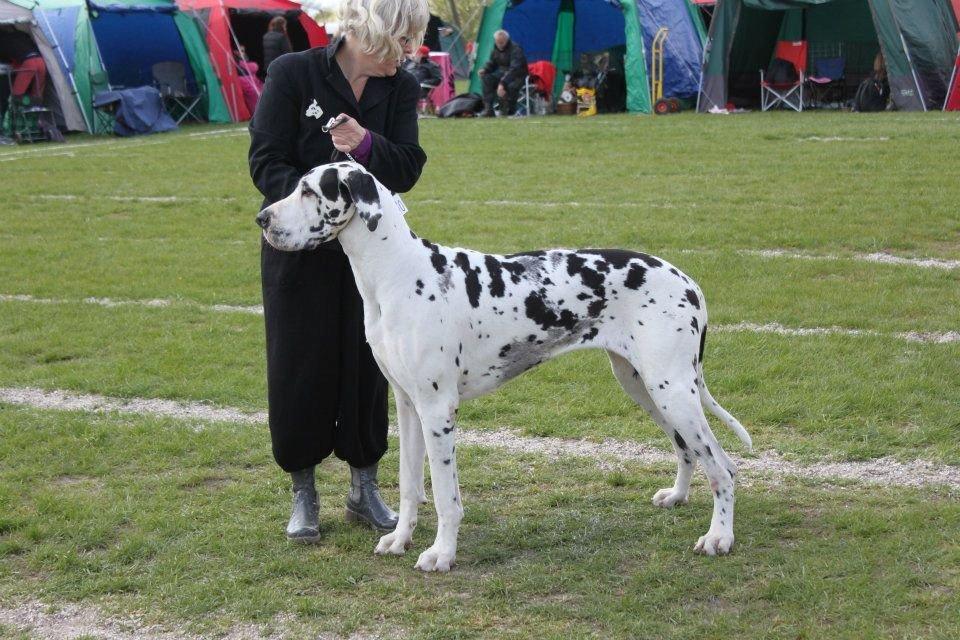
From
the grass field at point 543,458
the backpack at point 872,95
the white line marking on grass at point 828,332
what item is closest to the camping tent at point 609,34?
the backpack at point 872,95

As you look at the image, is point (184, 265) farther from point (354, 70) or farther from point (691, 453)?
point (691, 453)

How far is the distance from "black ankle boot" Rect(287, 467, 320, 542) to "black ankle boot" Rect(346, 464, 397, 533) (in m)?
0.18

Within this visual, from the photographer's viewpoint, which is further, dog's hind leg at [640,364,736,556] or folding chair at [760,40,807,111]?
folding chair at [760,40,807,111]

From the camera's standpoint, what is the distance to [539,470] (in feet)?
17.9

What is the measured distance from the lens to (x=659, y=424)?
4.89m

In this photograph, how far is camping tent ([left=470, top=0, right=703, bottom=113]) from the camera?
23.9 meters

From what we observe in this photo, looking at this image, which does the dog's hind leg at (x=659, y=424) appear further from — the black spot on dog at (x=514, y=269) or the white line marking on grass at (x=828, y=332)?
the white line marking on grass at (x=828, y=332)

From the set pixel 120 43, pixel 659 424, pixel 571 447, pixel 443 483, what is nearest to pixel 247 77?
pixel 120 43

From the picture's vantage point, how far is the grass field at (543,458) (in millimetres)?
4074

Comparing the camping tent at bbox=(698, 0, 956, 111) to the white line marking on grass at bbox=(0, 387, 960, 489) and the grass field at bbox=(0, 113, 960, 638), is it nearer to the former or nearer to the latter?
the grass field at bbox=(0, 113, 960, 638)

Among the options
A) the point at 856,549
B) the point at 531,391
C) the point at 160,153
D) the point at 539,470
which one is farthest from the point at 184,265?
the point at 160,153

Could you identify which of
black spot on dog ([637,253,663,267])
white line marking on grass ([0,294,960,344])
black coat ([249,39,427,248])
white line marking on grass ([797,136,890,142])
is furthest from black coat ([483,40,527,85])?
black spot on dog ([637,253,663,267])

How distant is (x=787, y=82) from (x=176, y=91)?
47.4 ft

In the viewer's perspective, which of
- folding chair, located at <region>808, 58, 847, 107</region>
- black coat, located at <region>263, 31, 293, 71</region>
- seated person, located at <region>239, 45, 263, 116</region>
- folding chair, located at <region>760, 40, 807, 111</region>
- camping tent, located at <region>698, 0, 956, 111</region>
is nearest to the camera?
camping tent, located at <region>698, 0, 956, 111</region>
